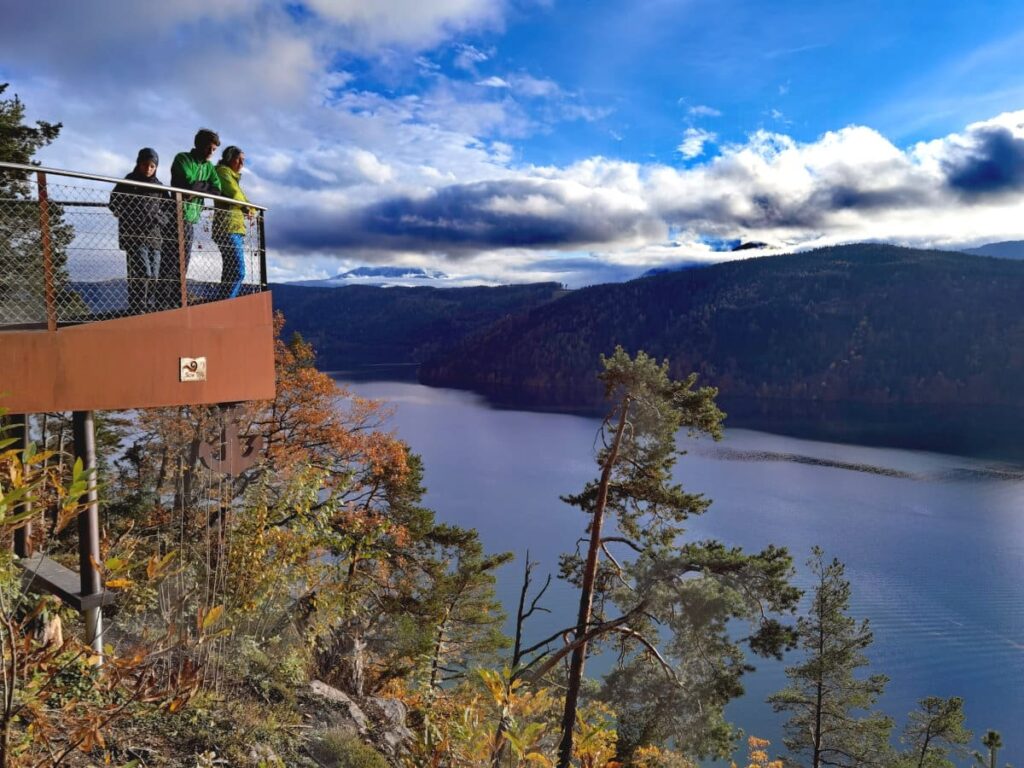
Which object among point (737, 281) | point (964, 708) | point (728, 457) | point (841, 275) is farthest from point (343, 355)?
point (964, 708)

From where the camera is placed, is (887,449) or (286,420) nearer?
(286,420)

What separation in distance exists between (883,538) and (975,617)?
329 inches

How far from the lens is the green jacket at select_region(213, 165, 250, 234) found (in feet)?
18.1

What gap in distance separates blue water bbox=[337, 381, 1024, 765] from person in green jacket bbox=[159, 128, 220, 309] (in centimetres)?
2097

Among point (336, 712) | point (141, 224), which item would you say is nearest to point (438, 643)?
point (336, 712)

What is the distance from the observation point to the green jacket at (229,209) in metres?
5.52

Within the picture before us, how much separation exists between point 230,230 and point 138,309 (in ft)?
3.08

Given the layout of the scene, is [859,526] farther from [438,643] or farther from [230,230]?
[230,230]

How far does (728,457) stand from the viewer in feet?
187

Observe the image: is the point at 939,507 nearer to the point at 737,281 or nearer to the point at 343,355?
the point at 737,281

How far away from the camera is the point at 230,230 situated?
18.1 feet

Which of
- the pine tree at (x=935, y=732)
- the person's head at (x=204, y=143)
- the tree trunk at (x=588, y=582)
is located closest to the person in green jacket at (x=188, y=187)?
the person's head at (x=204, y=143)

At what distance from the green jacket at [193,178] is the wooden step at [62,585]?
266cm

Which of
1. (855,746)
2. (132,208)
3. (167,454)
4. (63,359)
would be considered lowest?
(855,746)
